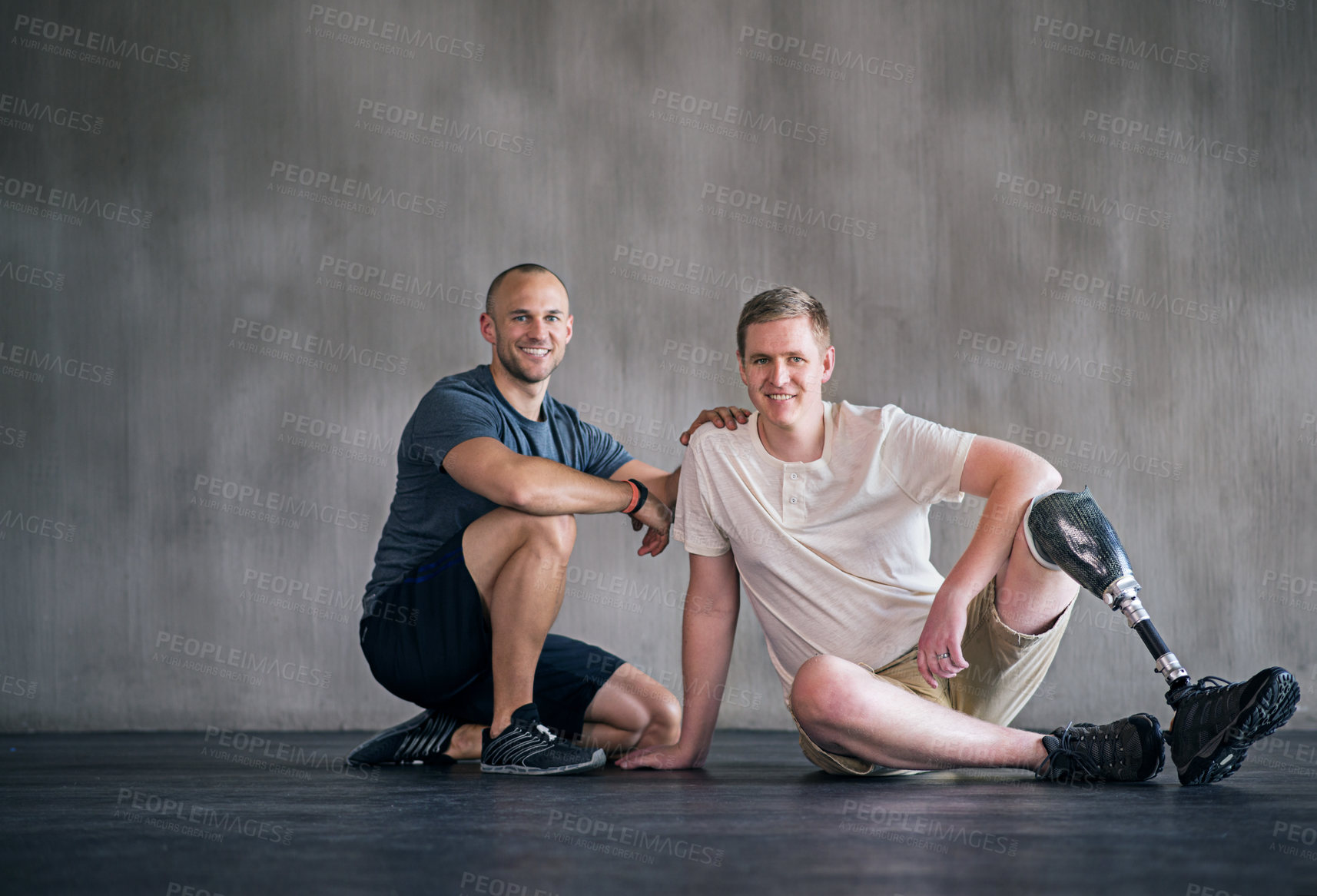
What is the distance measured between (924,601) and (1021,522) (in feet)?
0.82

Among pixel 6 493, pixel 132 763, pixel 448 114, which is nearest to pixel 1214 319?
pixel 448 114

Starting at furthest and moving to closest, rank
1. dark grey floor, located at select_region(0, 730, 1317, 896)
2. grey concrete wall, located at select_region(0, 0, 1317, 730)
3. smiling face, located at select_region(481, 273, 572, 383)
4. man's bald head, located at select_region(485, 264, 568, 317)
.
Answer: grey concrete wall, located at select_region(0, 0, 1317, 730) → man's bald head, located at select_region(485, 264, 568, 317) → smiling face, located at select_region(481, 273, 572, 383) → dark grey floor, located at select_region(0, 730, 1317, 896)

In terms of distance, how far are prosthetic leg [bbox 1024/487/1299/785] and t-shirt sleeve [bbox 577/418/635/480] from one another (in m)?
1.03

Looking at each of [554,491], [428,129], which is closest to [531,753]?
[554,491]

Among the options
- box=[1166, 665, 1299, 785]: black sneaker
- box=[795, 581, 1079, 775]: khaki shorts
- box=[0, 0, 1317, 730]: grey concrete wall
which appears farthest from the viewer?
box=[0, 0, 1317, 730]: grey concrete wall

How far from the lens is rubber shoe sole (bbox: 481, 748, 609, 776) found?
1.77 metres

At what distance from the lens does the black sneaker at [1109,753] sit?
1.52 meters

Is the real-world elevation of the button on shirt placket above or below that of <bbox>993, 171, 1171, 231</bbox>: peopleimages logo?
below

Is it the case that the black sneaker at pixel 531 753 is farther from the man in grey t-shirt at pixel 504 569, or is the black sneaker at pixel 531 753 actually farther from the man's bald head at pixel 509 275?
the man's bald head at pixel 509 275

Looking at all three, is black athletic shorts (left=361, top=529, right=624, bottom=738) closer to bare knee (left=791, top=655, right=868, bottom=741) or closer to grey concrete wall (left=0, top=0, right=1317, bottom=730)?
bare knee (left=791, top=655, right=868, bottom=741)

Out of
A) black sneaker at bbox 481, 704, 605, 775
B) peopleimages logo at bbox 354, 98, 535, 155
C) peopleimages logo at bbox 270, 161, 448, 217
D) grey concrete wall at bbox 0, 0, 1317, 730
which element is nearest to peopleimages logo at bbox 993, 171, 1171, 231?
grey concrete wall at bbox 0, 0, 1317, 730

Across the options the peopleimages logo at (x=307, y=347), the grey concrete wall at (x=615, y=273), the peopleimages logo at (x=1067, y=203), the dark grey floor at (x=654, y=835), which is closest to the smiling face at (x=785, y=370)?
the dark grey floor at (x=654, y=835)

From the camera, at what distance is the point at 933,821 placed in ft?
3.97

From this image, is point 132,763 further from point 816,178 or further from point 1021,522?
point 816,178
